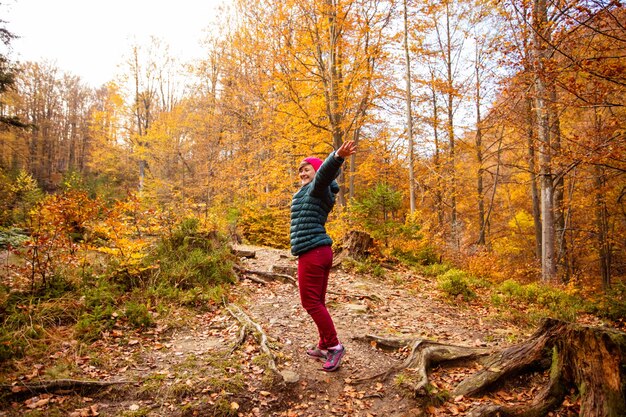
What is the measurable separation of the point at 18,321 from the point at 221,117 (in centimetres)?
1664

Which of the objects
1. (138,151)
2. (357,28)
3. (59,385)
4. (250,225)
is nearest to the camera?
(59,385)

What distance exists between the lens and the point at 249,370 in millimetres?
3482

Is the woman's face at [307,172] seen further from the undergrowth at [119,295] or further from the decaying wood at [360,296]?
the decaying wood at [360,296]

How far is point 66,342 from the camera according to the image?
3625 millimetres

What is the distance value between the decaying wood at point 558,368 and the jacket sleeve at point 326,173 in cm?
213

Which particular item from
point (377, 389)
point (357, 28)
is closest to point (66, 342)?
point (377, 389)

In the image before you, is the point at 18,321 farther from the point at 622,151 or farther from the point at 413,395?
the point at 622,151

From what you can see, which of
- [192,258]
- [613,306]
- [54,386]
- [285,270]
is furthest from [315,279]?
[613,306]

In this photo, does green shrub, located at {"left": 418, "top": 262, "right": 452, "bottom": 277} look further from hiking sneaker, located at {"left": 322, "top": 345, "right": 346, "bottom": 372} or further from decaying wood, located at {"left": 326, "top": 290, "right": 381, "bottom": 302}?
hiking sneaker, located at {"left": 322, "top": 345, "right": 346, "bottom": 372}

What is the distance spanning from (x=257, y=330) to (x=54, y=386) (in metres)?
2.16

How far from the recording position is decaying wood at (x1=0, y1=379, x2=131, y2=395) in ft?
9.09

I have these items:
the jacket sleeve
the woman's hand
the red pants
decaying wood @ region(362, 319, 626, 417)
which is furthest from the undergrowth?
the woman's hand

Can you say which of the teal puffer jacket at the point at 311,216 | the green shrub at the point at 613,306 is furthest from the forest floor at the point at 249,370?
the green shrub at the point at 613,306

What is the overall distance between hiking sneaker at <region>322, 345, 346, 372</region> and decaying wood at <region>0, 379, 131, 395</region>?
210 cm
